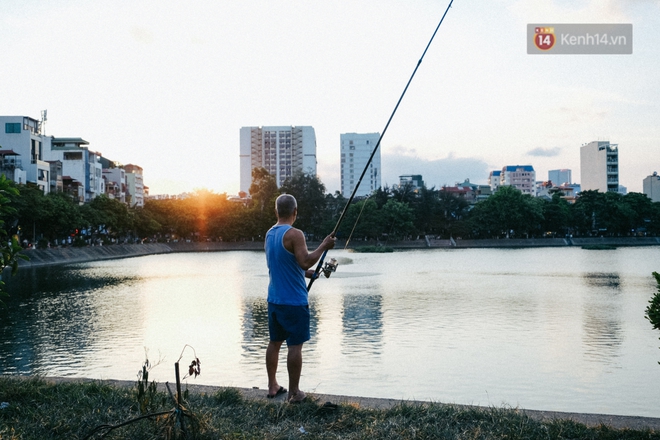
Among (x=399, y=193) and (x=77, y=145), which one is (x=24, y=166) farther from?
(x=399, y=193)

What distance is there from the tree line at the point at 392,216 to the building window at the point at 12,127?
1871cm

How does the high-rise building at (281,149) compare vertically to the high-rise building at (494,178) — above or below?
above

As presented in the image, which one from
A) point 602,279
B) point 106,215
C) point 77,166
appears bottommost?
point 602,279

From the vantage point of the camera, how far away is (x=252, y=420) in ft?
15.4

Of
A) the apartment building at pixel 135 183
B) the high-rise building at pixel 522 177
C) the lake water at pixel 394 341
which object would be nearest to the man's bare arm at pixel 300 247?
the lake water at pixel 394 341

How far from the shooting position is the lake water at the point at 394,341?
29.2 feet

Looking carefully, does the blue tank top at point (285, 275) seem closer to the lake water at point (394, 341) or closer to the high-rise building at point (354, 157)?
the lake water at point (394, 341)

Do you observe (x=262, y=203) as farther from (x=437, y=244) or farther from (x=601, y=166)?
(x=601, y=166)

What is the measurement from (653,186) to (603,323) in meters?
144

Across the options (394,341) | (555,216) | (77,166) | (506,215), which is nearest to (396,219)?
(506,215)

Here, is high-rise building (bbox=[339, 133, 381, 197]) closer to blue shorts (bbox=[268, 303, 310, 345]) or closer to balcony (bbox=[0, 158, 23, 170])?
balcony (bbox=[0, 158, 23, 170])

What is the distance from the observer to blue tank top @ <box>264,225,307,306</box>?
17.4 ft

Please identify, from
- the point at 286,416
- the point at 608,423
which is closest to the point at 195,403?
the point at 286,416

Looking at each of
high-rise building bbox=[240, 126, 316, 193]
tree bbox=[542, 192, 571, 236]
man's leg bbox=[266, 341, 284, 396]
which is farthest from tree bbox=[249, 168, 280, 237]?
man's leg bbox=[266, 341, 284, 396]
